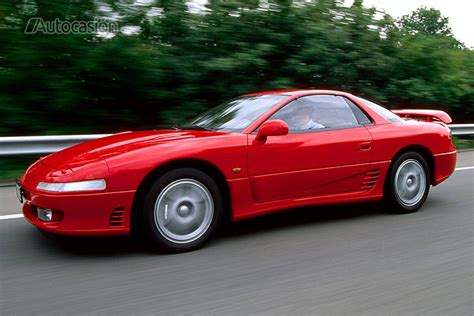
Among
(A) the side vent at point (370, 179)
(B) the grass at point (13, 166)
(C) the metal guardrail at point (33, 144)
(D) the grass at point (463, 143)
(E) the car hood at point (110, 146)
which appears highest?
(E) the car hood at point (110, 146)

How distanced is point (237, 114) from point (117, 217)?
5.36 ft

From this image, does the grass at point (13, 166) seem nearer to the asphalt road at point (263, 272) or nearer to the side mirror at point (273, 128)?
the asphalt road at point (263, 272)

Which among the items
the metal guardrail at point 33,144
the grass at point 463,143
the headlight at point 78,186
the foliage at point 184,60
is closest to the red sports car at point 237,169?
the headlight at point 78,186

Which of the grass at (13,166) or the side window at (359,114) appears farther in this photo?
the grass at (13,166)

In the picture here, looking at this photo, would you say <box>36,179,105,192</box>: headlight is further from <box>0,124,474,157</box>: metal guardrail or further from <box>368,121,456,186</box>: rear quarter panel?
<box>0,124,474,157</box>: metal guardrail

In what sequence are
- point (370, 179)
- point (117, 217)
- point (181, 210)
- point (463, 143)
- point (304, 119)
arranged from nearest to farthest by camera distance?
point (117, 217) → point (181, 210) → point (304, 119) → point (370, 179) → point (463, 143)

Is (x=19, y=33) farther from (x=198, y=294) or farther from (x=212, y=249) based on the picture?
(x=198, y=294)

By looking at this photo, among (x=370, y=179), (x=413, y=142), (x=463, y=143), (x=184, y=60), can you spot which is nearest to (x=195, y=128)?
(x=370, y=179)

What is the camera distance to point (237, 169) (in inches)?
171

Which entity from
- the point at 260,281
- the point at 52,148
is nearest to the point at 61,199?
the point at 260,281

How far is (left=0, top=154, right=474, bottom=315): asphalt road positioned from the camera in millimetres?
3088

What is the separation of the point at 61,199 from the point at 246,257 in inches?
56.1

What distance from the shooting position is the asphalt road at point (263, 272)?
3.09m

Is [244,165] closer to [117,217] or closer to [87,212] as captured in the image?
[117,217]
